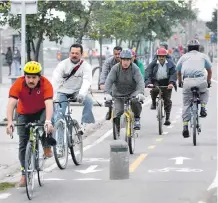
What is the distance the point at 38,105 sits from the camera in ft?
34.6

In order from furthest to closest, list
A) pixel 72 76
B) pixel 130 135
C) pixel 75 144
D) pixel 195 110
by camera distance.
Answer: pixel 195 110 < pixel 130 135 < pixel 72 76 < pixel 75 144

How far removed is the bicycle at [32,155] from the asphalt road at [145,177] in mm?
200

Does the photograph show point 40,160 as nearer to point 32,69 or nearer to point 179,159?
point 32,69

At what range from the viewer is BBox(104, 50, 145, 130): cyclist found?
1459 cm

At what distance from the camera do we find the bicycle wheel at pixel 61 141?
39.9 ft

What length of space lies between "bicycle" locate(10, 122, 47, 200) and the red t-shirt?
0.87ft

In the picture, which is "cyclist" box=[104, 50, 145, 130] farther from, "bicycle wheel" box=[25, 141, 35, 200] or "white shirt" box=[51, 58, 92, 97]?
"bicycle wheel" box=[25, 141, 35, 200]

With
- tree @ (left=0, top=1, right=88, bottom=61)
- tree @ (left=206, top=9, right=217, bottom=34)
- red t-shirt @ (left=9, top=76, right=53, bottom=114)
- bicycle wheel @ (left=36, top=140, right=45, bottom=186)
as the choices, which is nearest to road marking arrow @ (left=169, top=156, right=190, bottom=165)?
bicycle wheel @ (left=36, top=140, right=45, bottom=186)

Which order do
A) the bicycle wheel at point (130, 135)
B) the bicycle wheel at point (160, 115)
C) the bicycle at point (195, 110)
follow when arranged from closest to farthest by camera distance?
the bicycle wheel at point (130, 135), the bicycle at point (195, 110), the bicycle wheel at point (160, 115)

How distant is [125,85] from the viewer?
14.8 m

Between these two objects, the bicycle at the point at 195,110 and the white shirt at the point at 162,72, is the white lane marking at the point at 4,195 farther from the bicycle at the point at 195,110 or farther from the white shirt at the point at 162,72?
the white shirt at the point at 162,72

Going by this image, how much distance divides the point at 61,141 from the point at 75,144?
0.53 m

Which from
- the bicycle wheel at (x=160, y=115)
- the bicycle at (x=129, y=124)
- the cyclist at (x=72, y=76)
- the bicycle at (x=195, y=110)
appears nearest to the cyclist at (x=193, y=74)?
the bicycle at (x=195, y=110)

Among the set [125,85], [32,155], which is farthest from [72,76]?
[32,155]
